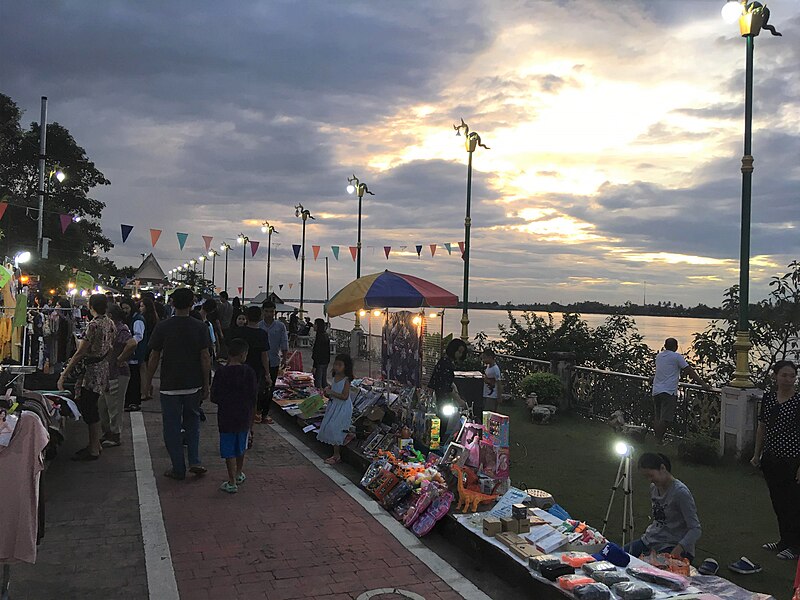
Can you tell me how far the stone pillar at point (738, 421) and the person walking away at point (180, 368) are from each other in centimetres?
738

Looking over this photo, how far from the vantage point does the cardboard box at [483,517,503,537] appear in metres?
5.29

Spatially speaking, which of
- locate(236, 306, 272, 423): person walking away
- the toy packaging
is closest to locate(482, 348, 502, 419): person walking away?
locate(236, 306, 272, 423): person walking away

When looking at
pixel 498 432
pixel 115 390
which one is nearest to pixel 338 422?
pixel 498 432

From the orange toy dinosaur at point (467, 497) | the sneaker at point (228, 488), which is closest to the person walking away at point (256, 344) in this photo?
the sneaker at point (228, 488)

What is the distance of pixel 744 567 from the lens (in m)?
5.26

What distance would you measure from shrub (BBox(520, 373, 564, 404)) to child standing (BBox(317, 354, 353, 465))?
5.48 m

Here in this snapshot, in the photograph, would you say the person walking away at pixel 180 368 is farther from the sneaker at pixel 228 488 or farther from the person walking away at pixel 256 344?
the person walking away at pixel 256 344

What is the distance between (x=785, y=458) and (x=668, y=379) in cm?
448

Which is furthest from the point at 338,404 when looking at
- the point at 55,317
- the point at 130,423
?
the point at 55,317

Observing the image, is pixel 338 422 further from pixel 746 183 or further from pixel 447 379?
pixel 746 183

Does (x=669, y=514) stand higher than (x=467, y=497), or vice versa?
(x=669, y=514)

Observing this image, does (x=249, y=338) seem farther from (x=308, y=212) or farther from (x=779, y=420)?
(x=308, y=212)

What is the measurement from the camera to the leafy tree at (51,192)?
34469 mm

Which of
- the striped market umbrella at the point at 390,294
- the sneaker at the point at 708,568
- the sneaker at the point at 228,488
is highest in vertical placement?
the striped market umbrella at the point at 390,294
